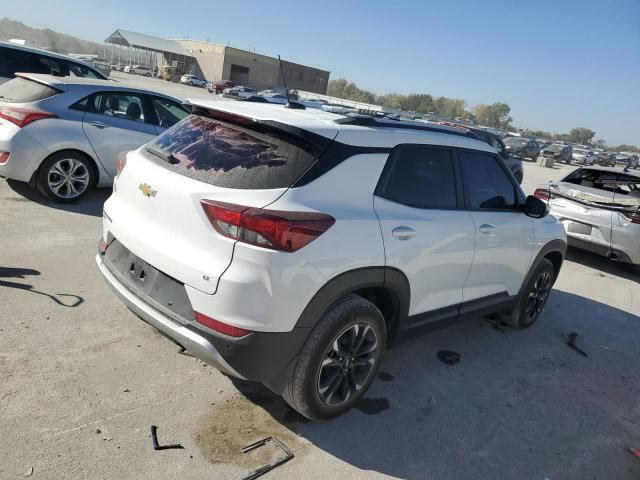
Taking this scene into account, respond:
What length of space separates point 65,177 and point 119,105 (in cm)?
125

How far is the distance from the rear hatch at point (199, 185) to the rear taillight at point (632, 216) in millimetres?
6373

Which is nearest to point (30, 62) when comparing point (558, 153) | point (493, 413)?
point (493, 413)

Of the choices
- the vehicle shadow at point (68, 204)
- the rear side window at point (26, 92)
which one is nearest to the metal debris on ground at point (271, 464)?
the vehicle shadow at point (68, 204)

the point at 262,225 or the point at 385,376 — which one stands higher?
the point at 262,225

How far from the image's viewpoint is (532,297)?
515 centimetres

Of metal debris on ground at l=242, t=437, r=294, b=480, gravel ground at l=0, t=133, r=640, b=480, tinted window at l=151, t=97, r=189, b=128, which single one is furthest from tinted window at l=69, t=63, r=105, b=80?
metal debris on ground at l=242, t=437, r=294, b=480

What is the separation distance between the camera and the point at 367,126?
3221 mm

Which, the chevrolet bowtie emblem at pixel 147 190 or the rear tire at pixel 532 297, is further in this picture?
the rear tire at pixel 532 297

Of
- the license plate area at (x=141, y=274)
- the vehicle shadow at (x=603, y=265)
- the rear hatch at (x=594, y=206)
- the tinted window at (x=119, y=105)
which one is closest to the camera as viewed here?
the license plate area at (x=141, y=274)

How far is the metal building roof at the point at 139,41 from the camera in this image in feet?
238

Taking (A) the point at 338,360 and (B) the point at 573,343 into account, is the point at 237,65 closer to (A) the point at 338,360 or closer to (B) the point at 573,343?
(B) the point at 573,343

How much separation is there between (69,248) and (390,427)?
371 centimetres

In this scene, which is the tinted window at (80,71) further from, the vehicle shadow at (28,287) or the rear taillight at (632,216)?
the rear taillight at (632,216)

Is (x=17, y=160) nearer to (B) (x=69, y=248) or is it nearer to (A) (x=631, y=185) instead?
(B) (x=69, y=248)
